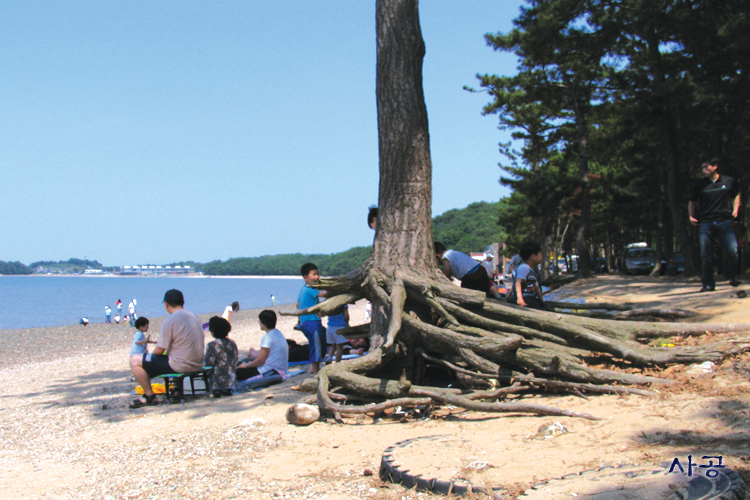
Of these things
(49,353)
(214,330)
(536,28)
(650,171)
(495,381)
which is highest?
(536,28)

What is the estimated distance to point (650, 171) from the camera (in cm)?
3378

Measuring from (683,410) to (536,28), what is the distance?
14653mm

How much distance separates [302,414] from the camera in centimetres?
540

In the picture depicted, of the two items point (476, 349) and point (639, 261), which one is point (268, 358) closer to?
point (476, 349)

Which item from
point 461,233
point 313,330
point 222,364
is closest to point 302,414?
point 222,364

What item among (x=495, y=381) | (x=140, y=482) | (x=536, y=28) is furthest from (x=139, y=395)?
(x=536, y=28)

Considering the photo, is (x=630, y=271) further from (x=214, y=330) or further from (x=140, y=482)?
(x=140, y=482)

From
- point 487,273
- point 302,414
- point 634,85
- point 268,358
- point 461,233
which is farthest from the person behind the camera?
point 461,233

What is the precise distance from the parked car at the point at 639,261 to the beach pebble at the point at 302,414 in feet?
109

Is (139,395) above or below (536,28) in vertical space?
below

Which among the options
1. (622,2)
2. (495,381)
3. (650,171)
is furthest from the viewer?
(650,171)

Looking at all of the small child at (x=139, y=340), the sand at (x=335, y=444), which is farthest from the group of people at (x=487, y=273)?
the small child at (x=139, y=340)

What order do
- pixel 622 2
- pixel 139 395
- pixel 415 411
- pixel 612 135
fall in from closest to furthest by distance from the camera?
pixel 415 411 → pixel 139 395 → pixel 622 2 → pixel 612 135

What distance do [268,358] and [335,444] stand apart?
3538mm
